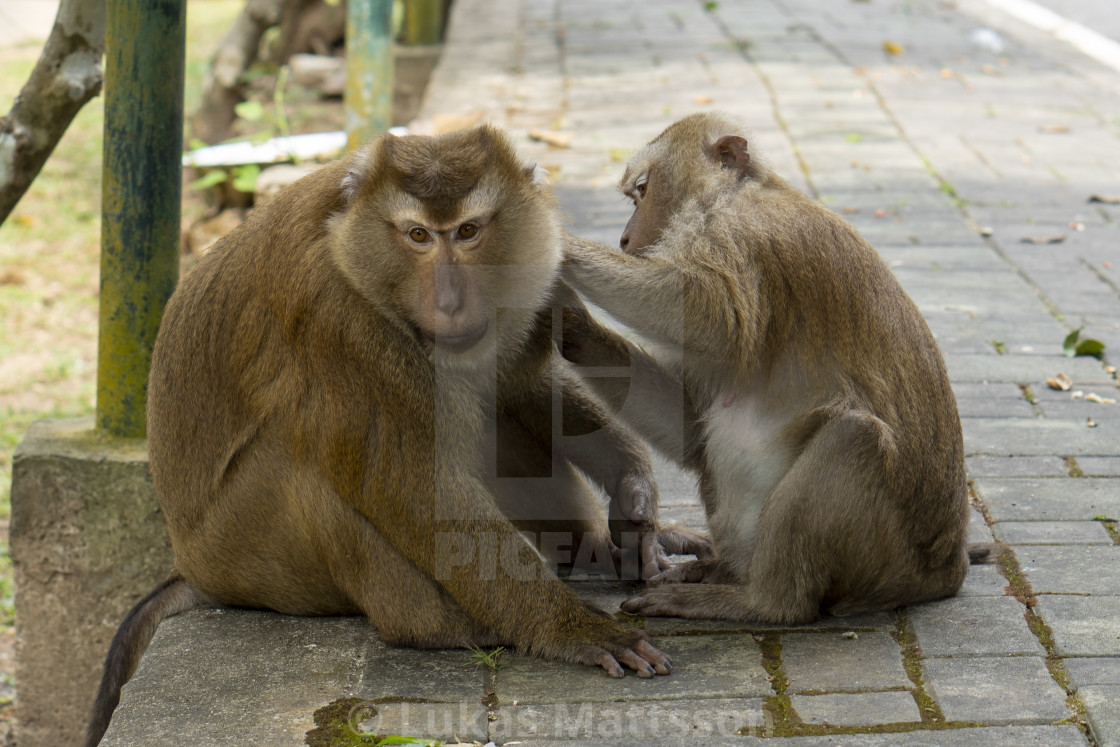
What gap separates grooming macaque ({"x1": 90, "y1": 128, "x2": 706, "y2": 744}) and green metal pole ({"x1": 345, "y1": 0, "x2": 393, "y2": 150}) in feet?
14.6

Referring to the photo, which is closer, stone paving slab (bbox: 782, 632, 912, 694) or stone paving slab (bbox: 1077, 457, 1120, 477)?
stone paving slab (bbox: 782, 632, 912, 694)

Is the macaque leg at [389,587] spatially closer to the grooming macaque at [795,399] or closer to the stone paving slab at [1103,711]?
the grooming macaque at [795,399]

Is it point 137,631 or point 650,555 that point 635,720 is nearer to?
point 650,555

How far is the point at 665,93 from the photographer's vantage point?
29.7ft

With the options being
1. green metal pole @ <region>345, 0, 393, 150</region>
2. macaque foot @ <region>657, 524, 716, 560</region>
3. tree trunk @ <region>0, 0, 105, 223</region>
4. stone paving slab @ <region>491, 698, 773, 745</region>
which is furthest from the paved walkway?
tree trunk @ <region>0, 0, 105, 223</region>

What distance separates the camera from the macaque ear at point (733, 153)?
138 inches

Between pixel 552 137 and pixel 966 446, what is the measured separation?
14.0ft

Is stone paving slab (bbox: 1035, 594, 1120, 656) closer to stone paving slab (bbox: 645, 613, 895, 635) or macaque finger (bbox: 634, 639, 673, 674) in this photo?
stone paving slab (bbox: 645, 613, 895, 635)

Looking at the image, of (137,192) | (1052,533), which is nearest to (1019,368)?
(1052,533)

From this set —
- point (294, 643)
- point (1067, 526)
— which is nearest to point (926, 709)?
point (1067, 526)

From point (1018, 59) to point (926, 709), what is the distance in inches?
361

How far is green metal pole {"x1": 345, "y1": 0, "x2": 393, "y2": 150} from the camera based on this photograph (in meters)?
7.59

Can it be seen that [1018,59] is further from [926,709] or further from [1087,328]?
[926,709]

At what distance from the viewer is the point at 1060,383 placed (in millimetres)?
4668
